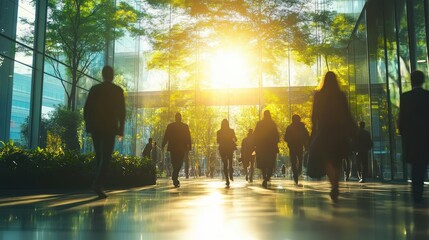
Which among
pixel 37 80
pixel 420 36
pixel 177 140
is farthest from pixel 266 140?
pixel 37 80

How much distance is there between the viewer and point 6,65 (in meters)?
14.9

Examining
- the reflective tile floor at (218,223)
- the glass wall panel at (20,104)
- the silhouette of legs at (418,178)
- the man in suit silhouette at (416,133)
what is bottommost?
the reflective tile floor at (218,223)

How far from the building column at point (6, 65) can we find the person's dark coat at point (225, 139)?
7.29 metres

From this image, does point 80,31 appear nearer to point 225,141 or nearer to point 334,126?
point 225,141

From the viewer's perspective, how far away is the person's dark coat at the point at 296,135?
40.8 feet

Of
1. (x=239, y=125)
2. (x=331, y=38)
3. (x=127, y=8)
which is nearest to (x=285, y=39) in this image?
(x=331, y=38)

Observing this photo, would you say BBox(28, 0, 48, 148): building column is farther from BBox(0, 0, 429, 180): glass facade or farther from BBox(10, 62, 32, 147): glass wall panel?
BBox(10, 62, 32, 147): glass wall panel

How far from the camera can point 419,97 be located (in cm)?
639

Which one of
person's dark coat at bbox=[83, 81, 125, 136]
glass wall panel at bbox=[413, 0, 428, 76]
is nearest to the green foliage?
person's dark coat at bbox=[83, 81, 125, 136]

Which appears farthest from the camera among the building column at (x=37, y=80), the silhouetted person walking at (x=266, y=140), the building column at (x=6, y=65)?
the building column at (x=37, y=80)

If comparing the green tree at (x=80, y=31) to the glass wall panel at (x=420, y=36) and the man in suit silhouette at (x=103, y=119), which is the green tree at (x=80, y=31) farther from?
the glass wall panel at (x=420, y=36)

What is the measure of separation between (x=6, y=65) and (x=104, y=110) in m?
9.40

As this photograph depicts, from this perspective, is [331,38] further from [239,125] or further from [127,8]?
[239,125]

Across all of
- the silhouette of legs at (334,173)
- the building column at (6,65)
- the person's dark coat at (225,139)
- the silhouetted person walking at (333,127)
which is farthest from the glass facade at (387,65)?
the building column at (6,65)
